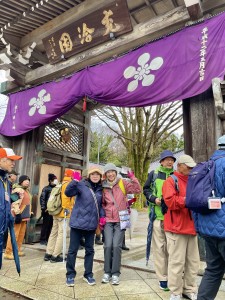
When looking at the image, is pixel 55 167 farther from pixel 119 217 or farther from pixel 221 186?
pixel 221 186

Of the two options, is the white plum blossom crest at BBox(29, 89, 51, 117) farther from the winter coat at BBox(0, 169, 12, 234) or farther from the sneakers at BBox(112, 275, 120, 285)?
the sneakers at BBox(112, 275, 120, 285)

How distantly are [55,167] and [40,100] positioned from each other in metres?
2.24

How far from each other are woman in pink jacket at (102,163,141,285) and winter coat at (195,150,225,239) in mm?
1776

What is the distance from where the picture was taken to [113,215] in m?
4.16

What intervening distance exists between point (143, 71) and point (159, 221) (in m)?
3.05

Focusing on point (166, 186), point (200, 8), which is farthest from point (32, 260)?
point (200, 8)

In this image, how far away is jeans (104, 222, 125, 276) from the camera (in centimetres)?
404

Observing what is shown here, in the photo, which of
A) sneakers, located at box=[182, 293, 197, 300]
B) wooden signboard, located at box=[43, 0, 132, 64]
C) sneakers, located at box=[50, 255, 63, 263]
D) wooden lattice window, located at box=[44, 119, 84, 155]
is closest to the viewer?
sneakers, located at box=[182, 293, 197, 300]

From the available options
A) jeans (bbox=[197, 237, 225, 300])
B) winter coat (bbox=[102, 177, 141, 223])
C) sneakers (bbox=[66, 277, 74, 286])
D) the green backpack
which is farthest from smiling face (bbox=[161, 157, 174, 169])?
the green backpack

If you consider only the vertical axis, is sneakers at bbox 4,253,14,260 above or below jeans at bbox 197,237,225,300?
below

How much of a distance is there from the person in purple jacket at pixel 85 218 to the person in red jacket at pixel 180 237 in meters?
1.20

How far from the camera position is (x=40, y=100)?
22.5 ft

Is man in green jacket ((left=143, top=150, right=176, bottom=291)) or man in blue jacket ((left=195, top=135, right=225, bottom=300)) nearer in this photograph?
man in blue jacket ((left=195, top=135, right=225, bottom=300))

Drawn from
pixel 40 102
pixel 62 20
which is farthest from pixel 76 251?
pixel 62 20
